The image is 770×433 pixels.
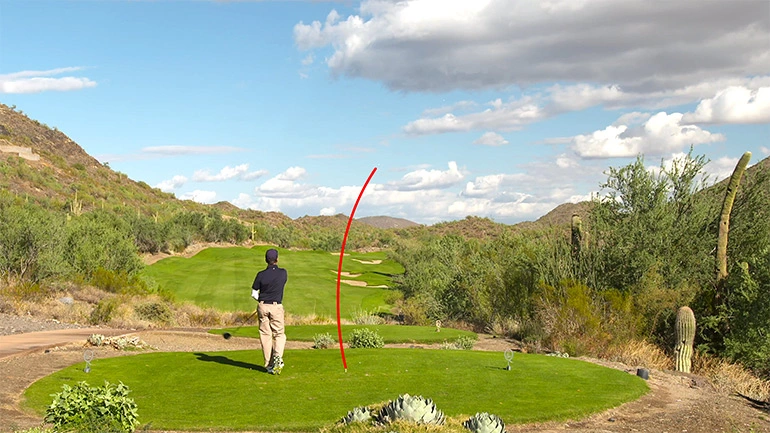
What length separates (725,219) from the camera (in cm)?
1870

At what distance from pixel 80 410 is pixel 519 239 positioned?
23.0m

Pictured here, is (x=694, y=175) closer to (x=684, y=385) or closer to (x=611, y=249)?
(x=611, y=249)

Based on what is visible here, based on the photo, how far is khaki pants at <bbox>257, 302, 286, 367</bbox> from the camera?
11.8 metres

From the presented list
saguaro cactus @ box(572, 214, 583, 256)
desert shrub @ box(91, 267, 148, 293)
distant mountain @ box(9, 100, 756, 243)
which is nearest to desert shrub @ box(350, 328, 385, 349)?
saguaro cactus @ box(572, 214, 583, 256)

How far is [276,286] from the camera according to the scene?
11.9 metres

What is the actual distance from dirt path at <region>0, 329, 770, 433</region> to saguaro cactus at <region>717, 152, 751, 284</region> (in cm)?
473

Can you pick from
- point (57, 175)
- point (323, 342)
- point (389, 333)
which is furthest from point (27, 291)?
point (57, 175)

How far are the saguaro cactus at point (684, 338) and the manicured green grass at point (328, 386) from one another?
3474 millimetres

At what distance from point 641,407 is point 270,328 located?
6394 millimetres

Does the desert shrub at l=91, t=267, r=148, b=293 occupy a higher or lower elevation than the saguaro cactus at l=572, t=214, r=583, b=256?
lower

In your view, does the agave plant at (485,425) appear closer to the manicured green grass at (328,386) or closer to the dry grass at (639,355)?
the manicured green grass at (328,386)

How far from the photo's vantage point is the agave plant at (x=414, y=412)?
19.7 ft

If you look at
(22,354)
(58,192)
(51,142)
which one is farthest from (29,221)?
(51,142)

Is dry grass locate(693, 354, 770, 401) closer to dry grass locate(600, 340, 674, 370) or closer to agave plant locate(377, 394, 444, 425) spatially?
dry grass locate(600, 340, 674, 370)
